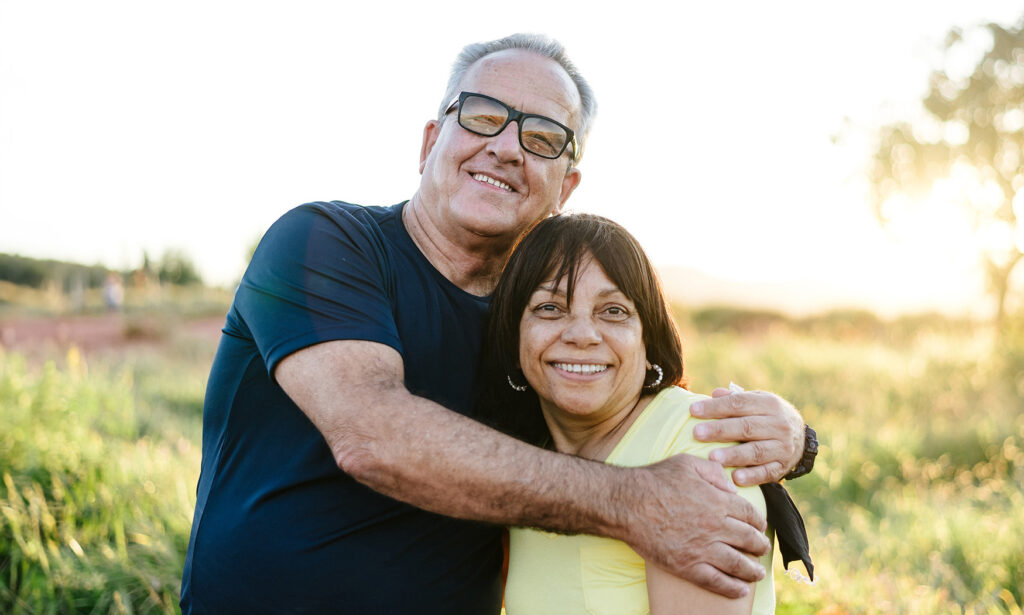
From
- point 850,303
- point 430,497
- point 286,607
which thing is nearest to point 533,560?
point 430,497

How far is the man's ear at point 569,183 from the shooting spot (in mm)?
3581

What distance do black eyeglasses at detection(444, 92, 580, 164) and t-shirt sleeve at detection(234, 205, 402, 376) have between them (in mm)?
836

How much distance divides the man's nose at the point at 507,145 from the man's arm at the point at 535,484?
1.31 metres

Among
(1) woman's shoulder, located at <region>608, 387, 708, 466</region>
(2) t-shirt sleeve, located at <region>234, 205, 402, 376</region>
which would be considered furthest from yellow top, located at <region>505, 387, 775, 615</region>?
(2) t-shirt sleeve, located at <region>234, 205, 402, 376</region>

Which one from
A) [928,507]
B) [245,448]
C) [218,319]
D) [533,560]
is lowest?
[218,319]

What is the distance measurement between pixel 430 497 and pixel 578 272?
0.88 metres

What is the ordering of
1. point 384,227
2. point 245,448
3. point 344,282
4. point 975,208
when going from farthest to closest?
point 975,208
point 384,227
point 245,448
point 344,282

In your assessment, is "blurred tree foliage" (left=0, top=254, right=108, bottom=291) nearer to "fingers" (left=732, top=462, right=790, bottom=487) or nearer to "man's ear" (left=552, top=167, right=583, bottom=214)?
"man's ear" (left=552, top=167, right=583, bottom=214)

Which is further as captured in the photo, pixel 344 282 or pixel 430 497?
pixel 344 282

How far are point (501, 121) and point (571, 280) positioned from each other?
3.40ft

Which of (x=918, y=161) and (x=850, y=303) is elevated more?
(x=918, y=161)

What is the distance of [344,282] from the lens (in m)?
2.44

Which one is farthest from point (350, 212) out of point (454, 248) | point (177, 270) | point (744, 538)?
point (177, 270)

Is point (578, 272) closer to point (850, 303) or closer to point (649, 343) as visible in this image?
point (649, 343)
